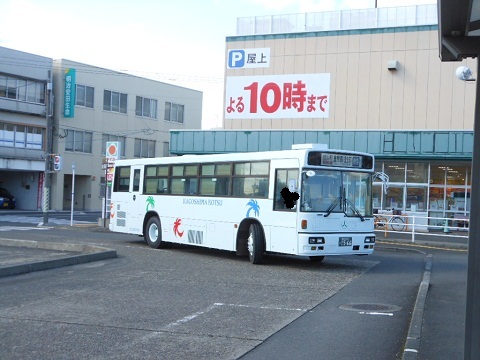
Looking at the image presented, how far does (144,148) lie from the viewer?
201ft

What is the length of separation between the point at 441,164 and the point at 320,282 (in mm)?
20171

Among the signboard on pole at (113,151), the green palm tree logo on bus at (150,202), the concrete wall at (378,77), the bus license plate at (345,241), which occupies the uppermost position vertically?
the concrete wall at (378,77)

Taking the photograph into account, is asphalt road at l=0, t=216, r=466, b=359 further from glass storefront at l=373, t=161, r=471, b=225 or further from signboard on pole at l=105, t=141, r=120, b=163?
glass storefront at l=373, t=161, r=471, b=225

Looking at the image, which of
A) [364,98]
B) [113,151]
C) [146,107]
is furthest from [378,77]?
[146,107]

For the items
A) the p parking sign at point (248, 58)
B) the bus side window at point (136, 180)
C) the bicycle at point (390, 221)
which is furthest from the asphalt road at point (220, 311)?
the p parking sign at point (248, 58)

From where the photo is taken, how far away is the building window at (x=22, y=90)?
48531mm

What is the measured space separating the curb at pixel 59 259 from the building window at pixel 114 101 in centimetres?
3800

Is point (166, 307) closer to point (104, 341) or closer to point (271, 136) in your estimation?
point (104, 341)

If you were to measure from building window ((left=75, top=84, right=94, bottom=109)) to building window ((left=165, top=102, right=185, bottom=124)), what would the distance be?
9.70 m

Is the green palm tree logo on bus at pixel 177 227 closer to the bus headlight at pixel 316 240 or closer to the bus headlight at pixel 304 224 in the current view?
the bus headlight at pixel 304 224

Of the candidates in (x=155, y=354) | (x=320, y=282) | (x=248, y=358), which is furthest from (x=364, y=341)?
(x=320, y=282)

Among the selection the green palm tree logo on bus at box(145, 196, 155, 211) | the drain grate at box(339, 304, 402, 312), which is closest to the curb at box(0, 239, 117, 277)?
the green palm tree logo on bus at box(145, 196, 155, 211)

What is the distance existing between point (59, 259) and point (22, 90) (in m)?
38.4

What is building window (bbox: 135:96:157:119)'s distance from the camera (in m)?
59.7
